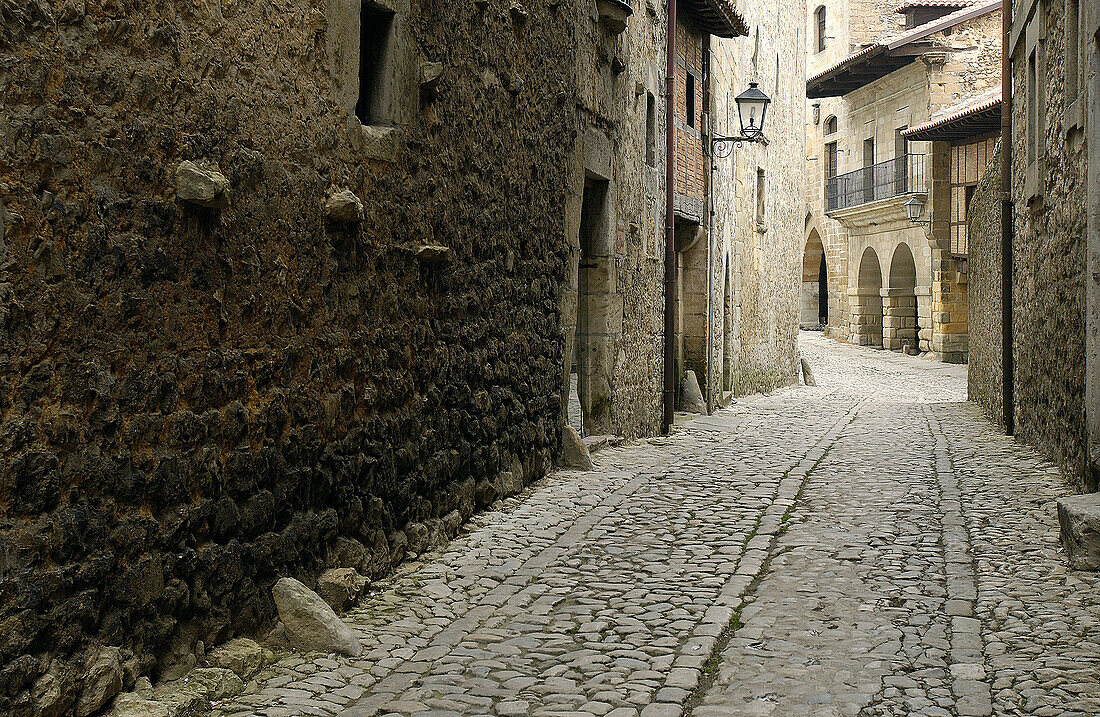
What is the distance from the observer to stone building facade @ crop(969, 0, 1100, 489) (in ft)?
24.5

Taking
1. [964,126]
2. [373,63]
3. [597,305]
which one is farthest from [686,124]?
[964,126]

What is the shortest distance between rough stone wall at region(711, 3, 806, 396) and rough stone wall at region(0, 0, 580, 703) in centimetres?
1107

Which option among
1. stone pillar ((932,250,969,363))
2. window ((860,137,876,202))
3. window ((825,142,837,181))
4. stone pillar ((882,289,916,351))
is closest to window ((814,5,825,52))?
window ((825,142,837,181))

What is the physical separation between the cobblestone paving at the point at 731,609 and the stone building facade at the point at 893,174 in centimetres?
2401

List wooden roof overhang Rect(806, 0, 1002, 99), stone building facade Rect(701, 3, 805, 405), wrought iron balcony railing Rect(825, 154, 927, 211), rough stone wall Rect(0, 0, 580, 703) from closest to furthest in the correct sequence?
1. rough stone wall Rect(0, 0, 580, 703)
2. stone building facade Rect(701, 3, 805, 405)
3. wooden roof overhang Rect(806, 0, 1002, 99)
4. wrought iron balcony railing Rect(825, 154, 927, 211)

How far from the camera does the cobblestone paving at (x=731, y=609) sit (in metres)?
3.88

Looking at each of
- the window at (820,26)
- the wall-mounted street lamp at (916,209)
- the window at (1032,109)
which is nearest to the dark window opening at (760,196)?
the window at (1032,109)

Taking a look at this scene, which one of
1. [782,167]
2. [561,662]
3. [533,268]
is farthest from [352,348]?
[782,167]

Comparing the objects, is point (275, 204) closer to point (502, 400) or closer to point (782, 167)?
point (502, 400)

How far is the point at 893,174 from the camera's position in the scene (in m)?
33.3

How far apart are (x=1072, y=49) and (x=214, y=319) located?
24.7 feet

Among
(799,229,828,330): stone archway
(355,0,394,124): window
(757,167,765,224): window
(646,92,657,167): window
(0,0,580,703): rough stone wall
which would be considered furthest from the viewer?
(799,229,828,330): stone archway

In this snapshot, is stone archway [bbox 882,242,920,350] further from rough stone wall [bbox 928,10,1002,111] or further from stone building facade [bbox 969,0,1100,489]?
stone building facade [bbox 969,0,1100,489]

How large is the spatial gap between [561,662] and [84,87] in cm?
274
